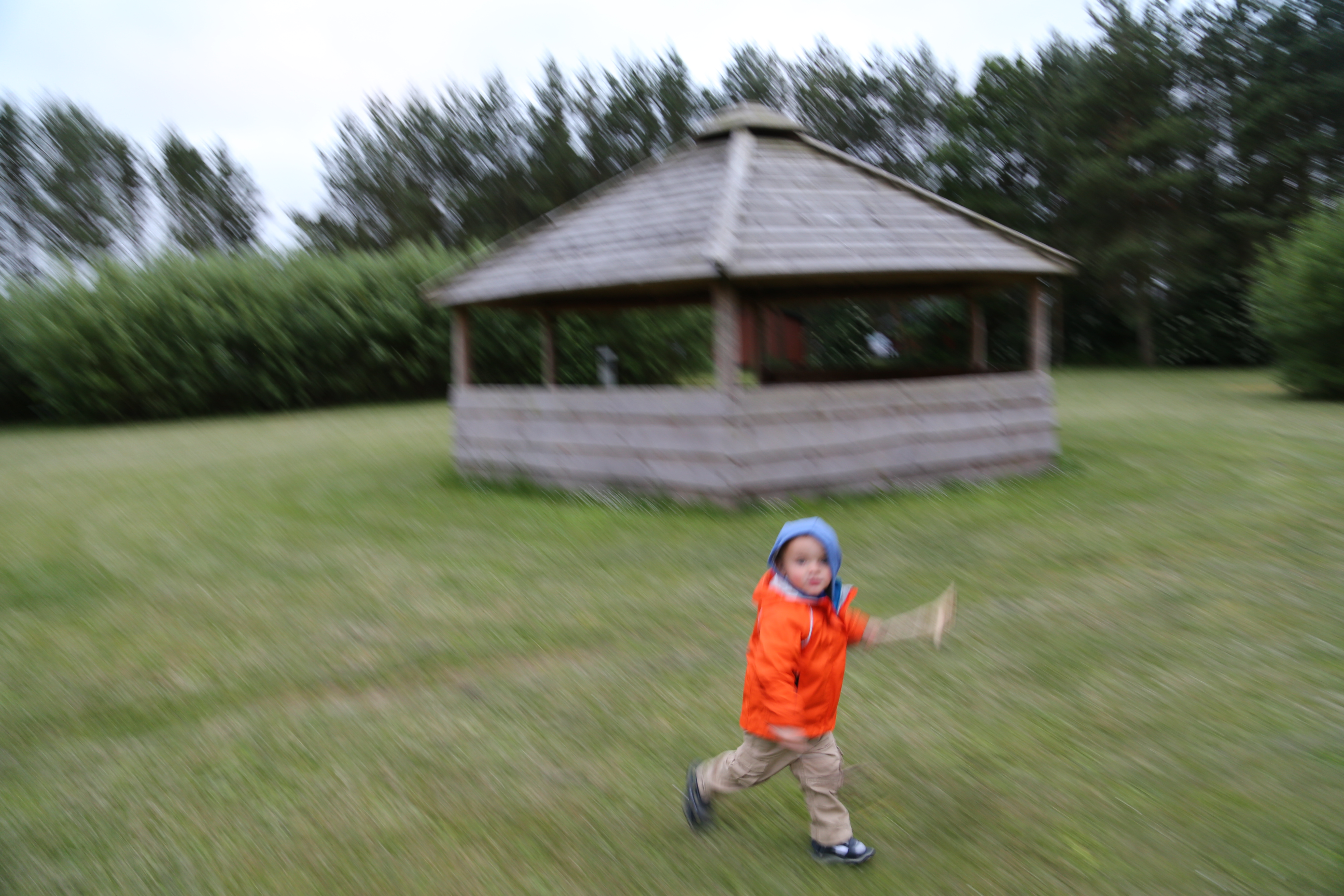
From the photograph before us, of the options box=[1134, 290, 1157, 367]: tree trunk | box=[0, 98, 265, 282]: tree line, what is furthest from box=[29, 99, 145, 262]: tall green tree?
box=[1134, 290, 1157, 367]: tree trunk

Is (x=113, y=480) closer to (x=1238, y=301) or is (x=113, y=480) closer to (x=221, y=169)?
(x=1238, y=301)

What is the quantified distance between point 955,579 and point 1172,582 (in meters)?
1.35

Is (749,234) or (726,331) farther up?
(749,234)

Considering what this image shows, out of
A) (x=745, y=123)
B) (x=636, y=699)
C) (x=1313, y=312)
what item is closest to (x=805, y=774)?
(x=636, y=699)

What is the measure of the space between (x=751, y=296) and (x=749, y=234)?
10.7 ft

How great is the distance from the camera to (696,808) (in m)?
3.43

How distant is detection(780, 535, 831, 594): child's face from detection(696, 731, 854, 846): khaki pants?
52cm

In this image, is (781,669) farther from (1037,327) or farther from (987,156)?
(987,156)

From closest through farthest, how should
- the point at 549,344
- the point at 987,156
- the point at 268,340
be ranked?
the point at 549,344 < the point at 268,340 < the point at 987,156

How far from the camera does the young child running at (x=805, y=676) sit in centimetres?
313

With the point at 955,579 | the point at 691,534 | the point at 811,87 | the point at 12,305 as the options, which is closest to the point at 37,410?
the point at 12,305

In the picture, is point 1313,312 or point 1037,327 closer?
point 1037,327

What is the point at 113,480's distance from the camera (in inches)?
484

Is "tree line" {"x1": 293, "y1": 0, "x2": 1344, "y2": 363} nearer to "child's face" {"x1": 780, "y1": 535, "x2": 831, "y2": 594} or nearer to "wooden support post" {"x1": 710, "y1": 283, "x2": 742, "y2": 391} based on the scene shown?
"wooden support post" {"x1": 710, "y1": 283, "x2": 742, "y2": 391}
